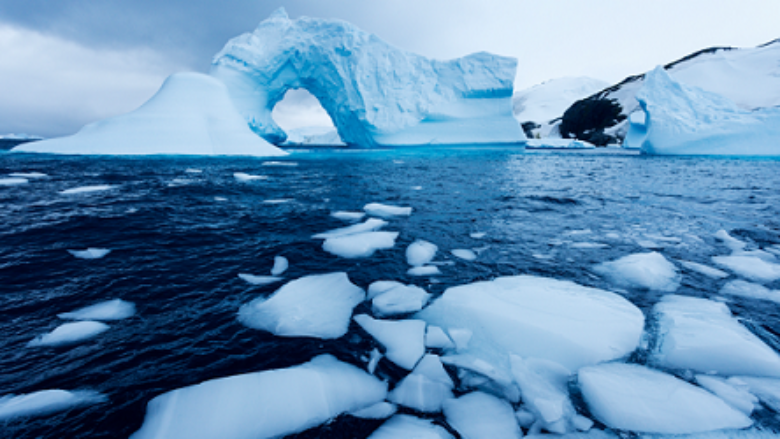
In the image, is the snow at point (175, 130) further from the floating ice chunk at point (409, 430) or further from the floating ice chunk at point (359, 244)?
the floating ice chunk at point (409, 430)

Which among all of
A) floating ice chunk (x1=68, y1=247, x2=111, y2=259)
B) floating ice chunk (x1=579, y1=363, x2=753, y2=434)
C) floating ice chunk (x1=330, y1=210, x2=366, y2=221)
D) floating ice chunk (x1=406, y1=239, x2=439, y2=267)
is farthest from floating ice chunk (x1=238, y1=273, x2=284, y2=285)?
floating ice chunk (x1=579, y1=363, x2=753, y2=434)

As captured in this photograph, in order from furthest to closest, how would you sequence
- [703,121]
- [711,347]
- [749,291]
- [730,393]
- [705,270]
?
[703,121]
[705,270]
[749,291]
[711,347]
[730,393]

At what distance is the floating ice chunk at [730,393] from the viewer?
1.19 m

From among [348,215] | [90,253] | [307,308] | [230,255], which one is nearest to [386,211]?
[348,215]

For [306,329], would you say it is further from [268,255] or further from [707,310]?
[707,310]

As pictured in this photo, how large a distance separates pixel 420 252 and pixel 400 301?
847mm

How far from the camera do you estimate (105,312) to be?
70.6 inches

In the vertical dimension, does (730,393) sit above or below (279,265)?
below

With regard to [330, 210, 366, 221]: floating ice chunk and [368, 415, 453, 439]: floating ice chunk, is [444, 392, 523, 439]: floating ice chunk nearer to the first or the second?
[368, 415, 453, 439]: floating ice chunk

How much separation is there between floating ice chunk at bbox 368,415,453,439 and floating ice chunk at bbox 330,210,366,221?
287 cm

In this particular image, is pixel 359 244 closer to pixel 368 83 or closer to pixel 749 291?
pixel 749 291

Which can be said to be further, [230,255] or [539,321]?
[230,255]

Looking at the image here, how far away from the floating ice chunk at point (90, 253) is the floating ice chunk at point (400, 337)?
240cm

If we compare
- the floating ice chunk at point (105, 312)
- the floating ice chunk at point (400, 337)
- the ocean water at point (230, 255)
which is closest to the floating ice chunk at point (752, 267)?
the ocean water at point (230, 255)
